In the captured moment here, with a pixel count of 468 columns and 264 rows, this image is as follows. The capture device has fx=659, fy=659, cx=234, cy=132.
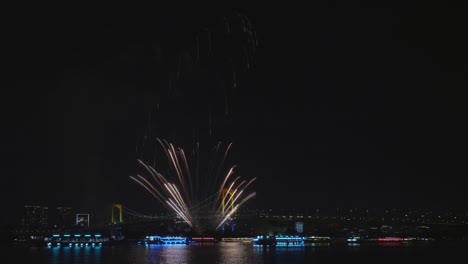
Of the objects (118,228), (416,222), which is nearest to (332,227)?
(416,222)

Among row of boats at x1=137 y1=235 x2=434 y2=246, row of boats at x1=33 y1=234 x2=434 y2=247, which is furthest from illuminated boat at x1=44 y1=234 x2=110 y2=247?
row of boats at x1=137 y1=235 x2=434 y2=246

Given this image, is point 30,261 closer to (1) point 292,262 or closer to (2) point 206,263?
(2) point 206,263

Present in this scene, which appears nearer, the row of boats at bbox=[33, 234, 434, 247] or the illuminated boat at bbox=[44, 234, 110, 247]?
the illuminated boat at bbox=[44, 234, 110, 247]

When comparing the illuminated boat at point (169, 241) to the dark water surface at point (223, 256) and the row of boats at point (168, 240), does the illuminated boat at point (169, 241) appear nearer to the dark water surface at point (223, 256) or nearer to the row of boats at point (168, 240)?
the row of boats at point (168, 240)

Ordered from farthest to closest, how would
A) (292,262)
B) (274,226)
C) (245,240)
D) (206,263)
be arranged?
(274,226) → (245,240) → (292,262) → (206,263)

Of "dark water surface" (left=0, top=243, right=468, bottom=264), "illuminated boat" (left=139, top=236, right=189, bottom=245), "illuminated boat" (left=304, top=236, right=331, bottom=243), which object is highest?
"illuminated boat" (left=139, top=236, right=189, bottom=245)

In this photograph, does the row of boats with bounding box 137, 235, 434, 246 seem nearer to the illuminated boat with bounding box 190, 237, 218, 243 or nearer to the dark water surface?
the illuminated boat with bounding box 190, 237, 218, 243

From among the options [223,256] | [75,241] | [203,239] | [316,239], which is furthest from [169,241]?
[223,256]

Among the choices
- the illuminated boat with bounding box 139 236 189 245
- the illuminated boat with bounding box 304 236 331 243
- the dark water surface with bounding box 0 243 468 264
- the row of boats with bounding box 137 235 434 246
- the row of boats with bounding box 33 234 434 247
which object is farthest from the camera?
the illuminated boat with bounding box 304 236 331 243

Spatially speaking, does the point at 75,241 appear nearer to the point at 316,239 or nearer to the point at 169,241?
the point at 169,241

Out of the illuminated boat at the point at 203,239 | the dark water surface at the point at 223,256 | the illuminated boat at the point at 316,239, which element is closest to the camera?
the dark water surface at the point at 223,256

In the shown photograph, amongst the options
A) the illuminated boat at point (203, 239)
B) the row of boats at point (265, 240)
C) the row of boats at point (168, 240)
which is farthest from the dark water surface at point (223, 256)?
the illuminated boat at point (203, 239)
